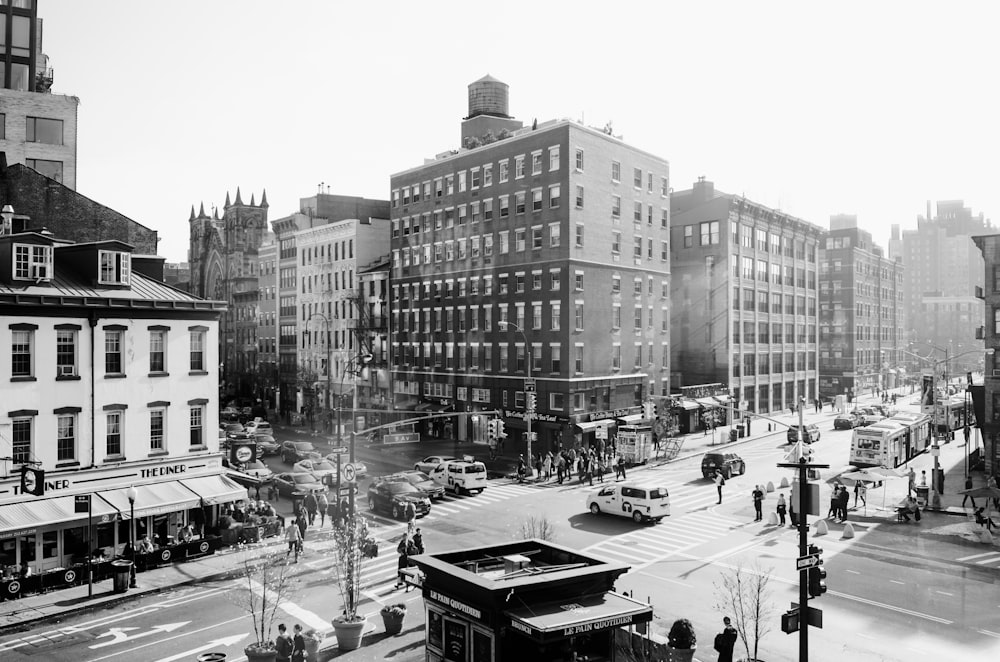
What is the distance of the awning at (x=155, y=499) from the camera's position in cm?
3180

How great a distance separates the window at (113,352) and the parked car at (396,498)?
46.0 feet

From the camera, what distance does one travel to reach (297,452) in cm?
5759

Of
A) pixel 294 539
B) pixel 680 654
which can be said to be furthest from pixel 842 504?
pixel 294 539

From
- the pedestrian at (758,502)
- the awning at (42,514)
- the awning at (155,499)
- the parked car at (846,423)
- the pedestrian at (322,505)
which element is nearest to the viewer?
the awning at (42,514)

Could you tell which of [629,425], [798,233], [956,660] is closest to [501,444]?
[629,425]

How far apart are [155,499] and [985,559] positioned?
33689mm

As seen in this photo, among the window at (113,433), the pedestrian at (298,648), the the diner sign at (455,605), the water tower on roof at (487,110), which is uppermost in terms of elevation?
the water tower on roof at (487,110)

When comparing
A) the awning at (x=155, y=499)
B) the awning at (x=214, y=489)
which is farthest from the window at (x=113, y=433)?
the awning at (x=214, y=489)

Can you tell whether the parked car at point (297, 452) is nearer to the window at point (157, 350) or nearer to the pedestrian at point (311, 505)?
the pedestrian at point (311, 505)

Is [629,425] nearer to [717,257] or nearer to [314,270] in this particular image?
[717,257]

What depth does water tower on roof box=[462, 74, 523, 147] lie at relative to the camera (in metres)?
82.1

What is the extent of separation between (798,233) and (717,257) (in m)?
20.2

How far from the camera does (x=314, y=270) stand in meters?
90.9

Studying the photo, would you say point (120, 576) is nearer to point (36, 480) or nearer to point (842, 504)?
point (36, 480)
